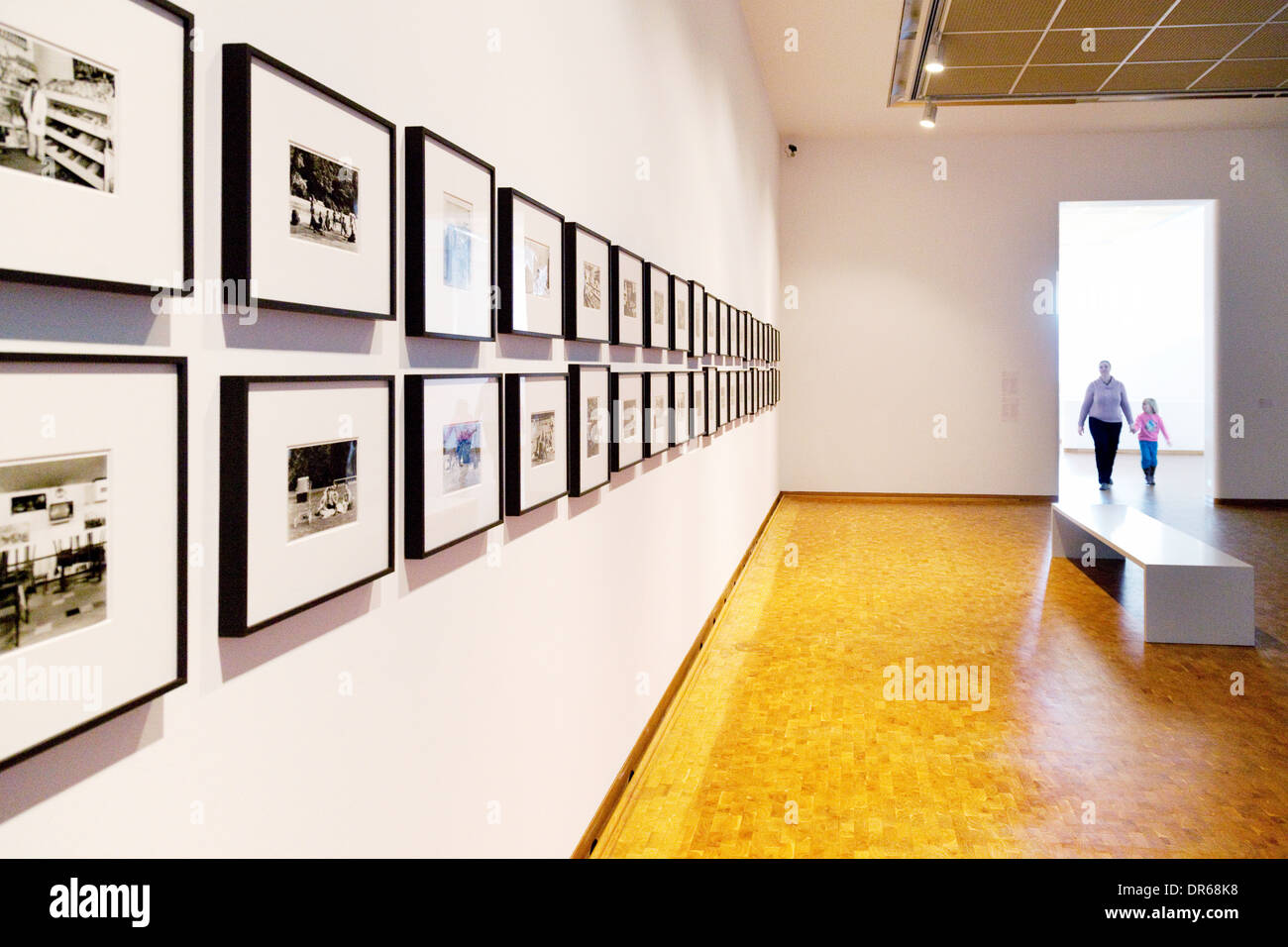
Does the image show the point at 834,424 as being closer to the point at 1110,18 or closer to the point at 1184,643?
the point at 1110,18

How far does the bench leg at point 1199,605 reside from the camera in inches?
264

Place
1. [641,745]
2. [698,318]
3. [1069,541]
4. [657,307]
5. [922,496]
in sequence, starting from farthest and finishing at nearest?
[922,496], [1069,541], [698,318], [657,307], [641,745]

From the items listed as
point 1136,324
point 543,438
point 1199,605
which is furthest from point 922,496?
point 543,438

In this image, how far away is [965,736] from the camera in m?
5.07

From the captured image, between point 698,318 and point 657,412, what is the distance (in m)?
1.52

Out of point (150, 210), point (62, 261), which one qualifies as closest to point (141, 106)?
point (150, 210)

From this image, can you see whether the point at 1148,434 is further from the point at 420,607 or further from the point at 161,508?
the point at 161,508

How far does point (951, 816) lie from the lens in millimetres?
4094

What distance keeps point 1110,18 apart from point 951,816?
7006 millimetres

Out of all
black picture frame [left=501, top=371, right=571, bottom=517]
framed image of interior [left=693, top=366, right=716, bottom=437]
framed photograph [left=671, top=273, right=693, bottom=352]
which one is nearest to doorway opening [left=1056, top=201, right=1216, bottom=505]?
framed image of interior [left=693, top=366, right=716, bottom=437]

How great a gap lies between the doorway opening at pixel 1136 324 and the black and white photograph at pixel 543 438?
18242 millimetres

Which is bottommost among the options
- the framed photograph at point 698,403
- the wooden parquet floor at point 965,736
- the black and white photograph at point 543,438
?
the wooden parquet floor at point 965,736

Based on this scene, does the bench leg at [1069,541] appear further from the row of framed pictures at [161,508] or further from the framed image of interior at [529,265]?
the row of framed pictures at [161,508]

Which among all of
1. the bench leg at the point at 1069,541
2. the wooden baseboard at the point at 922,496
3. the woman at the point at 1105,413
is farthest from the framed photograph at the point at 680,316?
the woman at the point at 1105,413
